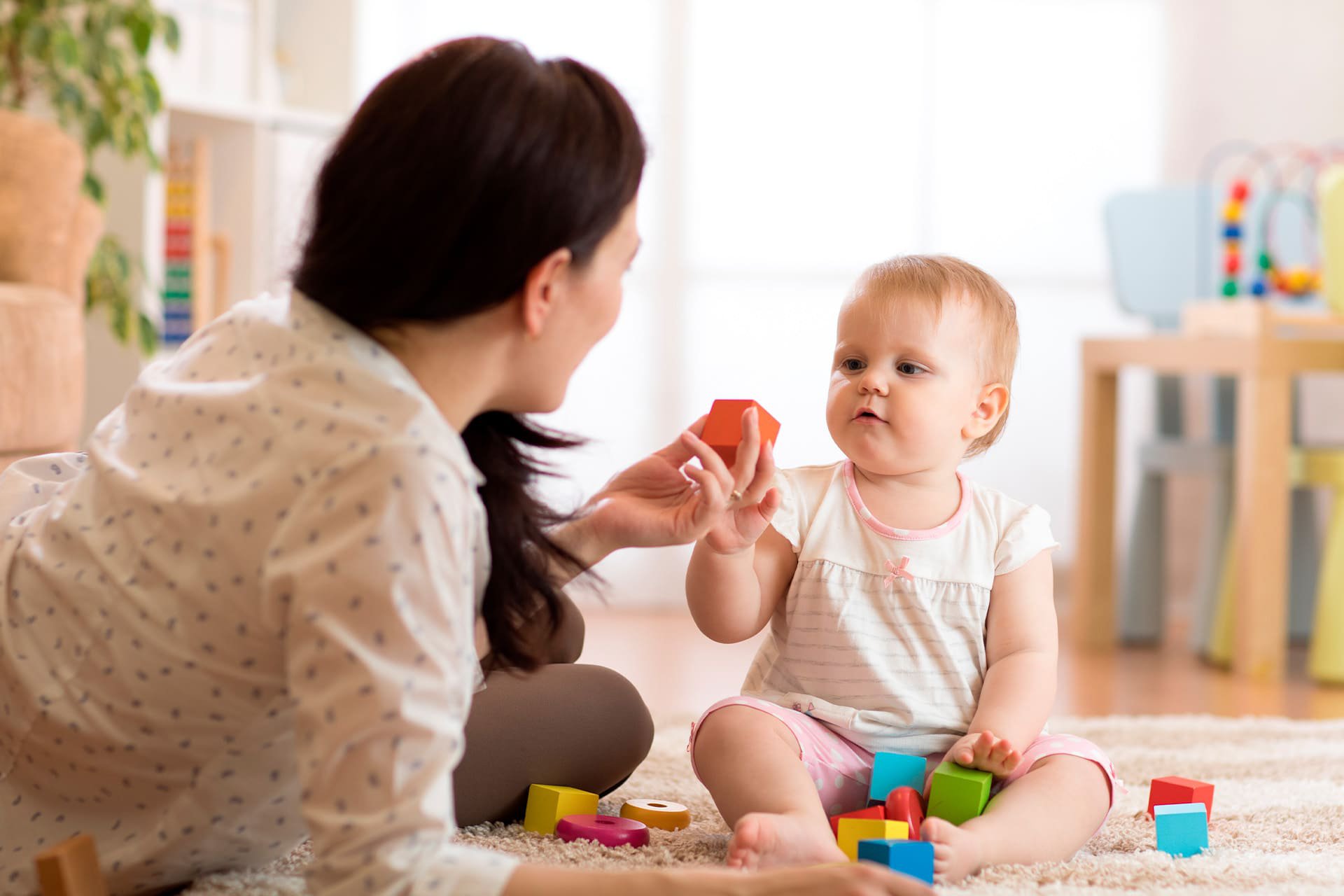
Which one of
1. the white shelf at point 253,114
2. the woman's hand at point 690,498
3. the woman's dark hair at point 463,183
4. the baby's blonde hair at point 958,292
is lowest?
the woman's hand at point 690,498

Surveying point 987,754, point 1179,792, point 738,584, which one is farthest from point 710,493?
point 1179,792

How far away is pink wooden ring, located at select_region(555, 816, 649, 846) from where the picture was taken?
1068 millimetres

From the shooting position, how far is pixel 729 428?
0.98m

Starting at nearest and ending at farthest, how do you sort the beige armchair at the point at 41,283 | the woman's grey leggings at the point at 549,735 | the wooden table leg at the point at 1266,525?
the woman's grey leggings at the point at 549,735, the beige armchair at the point at 41,283, the wooden table leg at the point at 1266,525

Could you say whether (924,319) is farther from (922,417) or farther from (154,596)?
(154,596)

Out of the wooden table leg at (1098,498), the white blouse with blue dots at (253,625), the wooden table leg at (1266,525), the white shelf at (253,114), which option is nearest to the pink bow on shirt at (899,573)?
the white blouse with blue dots at (253,625)

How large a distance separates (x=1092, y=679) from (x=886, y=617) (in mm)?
1232

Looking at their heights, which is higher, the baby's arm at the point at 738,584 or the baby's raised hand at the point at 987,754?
the baby's arm at the point at 738,584

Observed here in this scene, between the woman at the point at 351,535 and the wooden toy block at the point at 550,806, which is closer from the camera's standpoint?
the woman at the point at 351,535

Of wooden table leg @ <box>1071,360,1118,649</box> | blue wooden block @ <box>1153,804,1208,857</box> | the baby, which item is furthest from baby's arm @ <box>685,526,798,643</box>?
wooden table leg @ <box>1071,360,1118,649</box>

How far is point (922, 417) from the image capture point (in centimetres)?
114

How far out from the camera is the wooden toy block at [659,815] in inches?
44.8

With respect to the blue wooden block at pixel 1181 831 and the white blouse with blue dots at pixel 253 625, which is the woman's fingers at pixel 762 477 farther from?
the blue wooden block at pixel 1181 831

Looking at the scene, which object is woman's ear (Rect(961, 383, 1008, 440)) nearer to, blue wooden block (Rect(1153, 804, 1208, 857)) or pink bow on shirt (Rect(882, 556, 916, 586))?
pink bow on shirt (Rect(882, 556, 916, 586))
